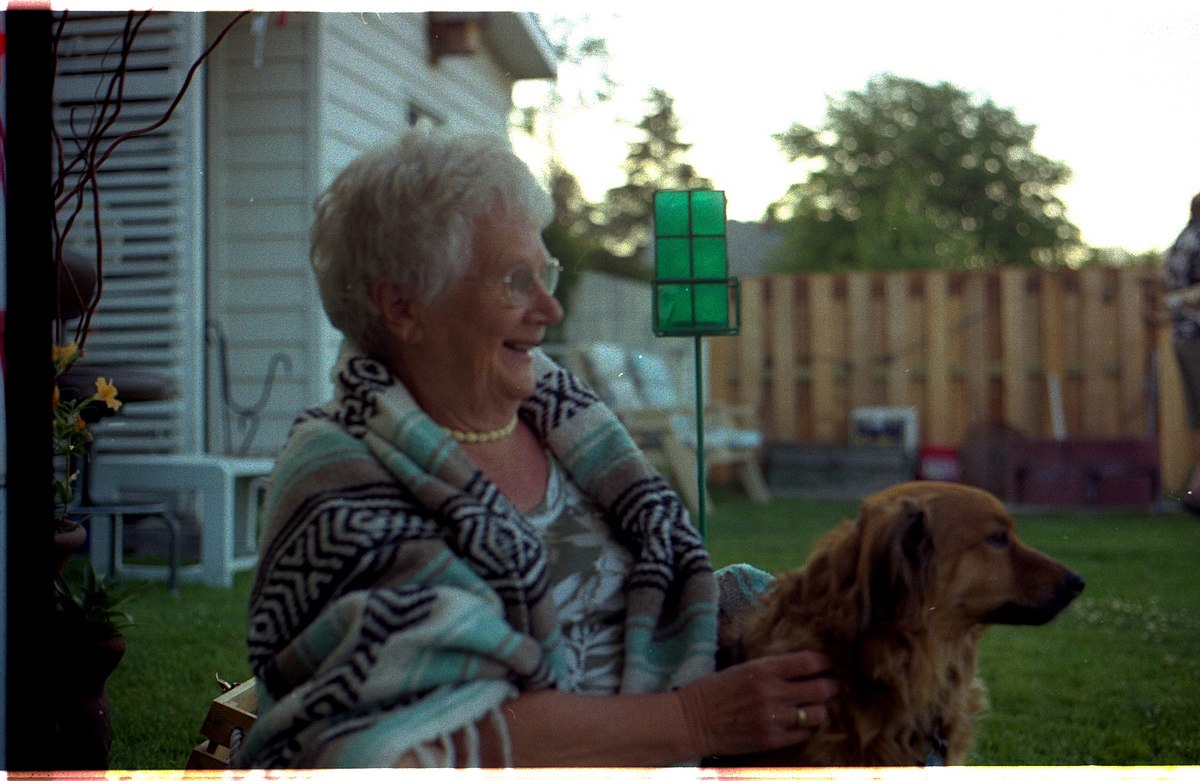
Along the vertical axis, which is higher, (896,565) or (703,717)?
(896,565)

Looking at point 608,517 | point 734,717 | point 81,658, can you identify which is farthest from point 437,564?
point 81,658

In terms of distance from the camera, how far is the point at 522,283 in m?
1.40

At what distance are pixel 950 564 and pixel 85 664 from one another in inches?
53.7

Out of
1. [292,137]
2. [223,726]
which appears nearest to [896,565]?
[223,726]

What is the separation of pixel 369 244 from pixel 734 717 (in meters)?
0.76

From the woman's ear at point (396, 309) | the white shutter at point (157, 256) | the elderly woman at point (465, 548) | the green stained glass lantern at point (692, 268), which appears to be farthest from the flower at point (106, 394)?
the white shutter at point (157, 256)

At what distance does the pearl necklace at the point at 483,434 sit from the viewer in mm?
1420

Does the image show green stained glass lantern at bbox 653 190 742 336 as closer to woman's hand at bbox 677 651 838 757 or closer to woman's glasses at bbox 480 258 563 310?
woman's glasses at bbox 480 258 563 310

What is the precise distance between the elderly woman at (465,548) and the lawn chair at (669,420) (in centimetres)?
27

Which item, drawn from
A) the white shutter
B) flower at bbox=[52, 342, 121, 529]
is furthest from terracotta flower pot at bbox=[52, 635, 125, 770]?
the white shutter

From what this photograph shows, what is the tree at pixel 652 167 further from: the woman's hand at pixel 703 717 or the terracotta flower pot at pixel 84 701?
the terracotta flower pot at pixel 84 701

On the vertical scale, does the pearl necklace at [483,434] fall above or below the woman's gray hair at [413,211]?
below

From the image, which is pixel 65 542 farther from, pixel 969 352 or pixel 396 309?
pixel 969 352

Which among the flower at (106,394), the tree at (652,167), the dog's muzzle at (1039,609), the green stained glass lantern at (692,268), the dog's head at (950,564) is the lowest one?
the dog's muzzle at (1039,609)
